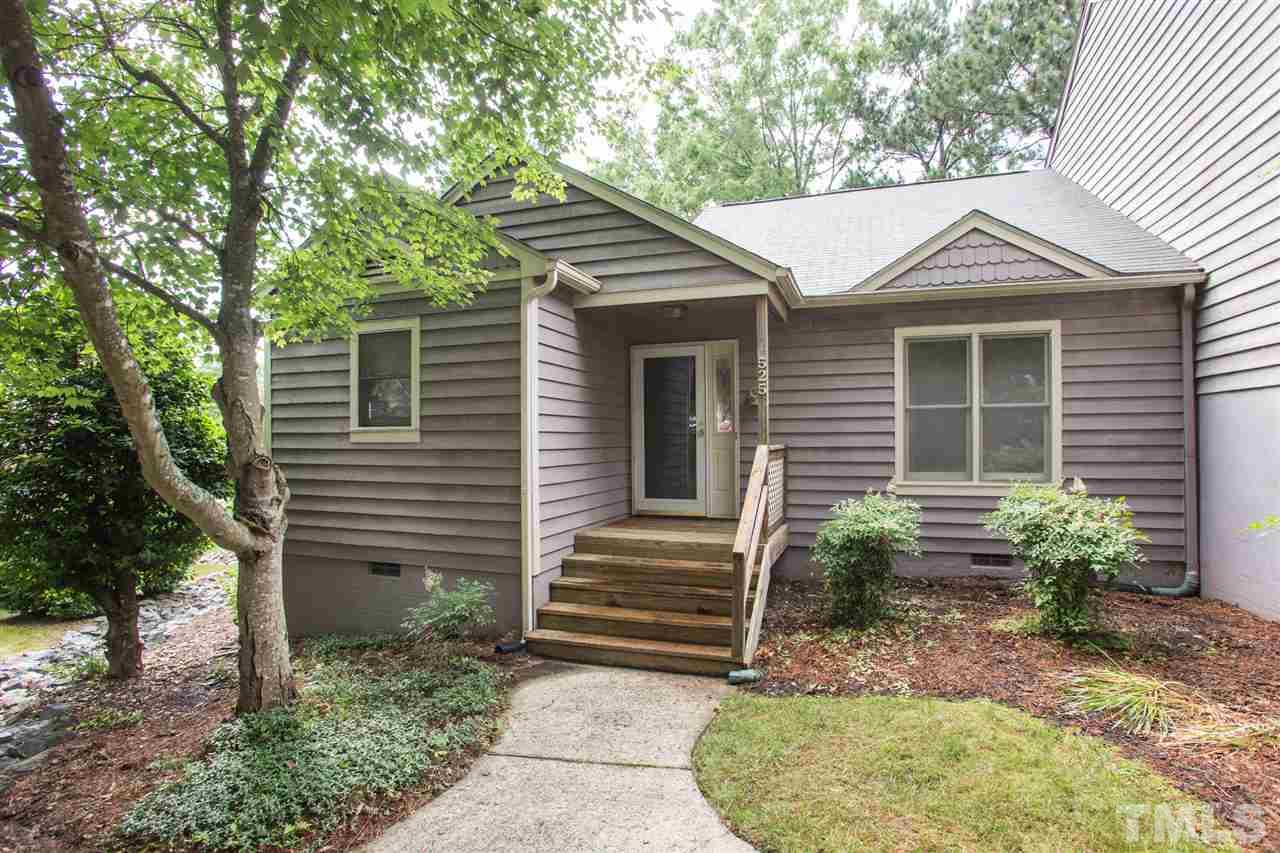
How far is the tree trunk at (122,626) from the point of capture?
5355 millimetres

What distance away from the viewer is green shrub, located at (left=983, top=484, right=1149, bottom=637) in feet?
15.0

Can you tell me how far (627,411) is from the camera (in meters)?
7.24

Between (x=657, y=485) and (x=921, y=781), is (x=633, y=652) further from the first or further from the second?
(x=657, y=485)

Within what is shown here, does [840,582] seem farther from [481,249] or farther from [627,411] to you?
[481,249]

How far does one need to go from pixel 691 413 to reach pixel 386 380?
3222 mm

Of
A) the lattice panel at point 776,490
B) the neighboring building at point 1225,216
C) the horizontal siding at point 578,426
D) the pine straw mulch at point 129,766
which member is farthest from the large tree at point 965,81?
the pine straw mulch at point 129,766

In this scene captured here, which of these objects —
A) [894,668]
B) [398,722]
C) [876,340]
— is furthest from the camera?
[876,340]

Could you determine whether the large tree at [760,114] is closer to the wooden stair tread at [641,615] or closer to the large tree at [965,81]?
the large tree at [965,81]

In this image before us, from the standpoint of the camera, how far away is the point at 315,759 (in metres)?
3.29

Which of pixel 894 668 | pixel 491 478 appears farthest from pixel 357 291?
pixel 894 668

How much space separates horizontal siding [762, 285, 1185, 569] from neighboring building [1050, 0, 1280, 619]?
0.30 m

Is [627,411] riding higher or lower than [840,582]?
higher

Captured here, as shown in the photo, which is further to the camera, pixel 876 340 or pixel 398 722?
pixel 876 340

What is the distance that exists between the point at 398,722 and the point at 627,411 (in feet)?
13.7
